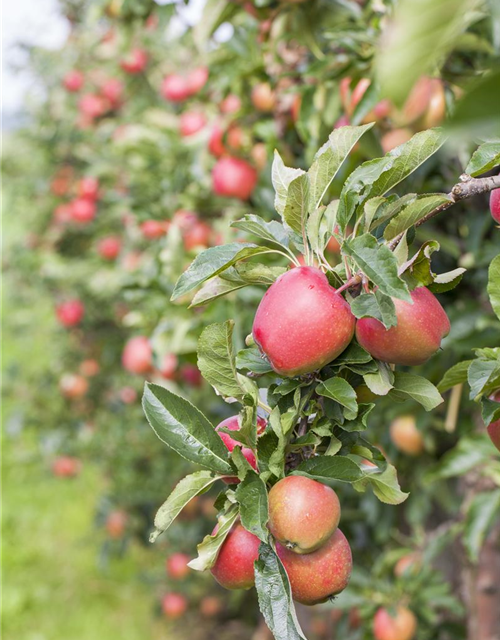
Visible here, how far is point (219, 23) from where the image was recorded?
1269mm

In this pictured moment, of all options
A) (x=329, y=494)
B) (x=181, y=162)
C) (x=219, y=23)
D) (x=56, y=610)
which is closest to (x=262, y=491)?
(x=329, y=494)

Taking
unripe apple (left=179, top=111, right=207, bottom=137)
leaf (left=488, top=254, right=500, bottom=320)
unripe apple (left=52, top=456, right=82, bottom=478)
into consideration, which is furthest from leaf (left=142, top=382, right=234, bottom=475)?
unripe apple (left=52, top=456, right=82, bottom=478)

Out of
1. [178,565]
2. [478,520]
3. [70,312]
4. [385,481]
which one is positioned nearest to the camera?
[385,481]

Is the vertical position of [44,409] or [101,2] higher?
[101,2]

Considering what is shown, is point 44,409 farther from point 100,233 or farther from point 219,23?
point 219,23

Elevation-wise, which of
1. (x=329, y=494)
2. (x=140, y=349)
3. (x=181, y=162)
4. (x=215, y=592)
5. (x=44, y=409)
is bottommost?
(x=215, y=592)

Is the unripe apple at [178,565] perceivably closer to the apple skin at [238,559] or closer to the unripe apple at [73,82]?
the unripe apple at [73,82]

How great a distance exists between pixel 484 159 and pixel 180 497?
13.5 inches

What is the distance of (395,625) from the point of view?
1313 millimetres

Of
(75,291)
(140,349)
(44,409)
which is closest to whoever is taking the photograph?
(140,349)

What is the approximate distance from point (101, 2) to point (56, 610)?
7.35ft

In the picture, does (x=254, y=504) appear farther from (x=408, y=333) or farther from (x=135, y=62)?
(x=135, y=62)

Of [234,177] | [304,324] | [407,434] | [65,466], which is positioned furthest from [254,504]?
[65,466]

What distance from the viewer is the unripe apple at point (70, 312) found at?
2600 mm
